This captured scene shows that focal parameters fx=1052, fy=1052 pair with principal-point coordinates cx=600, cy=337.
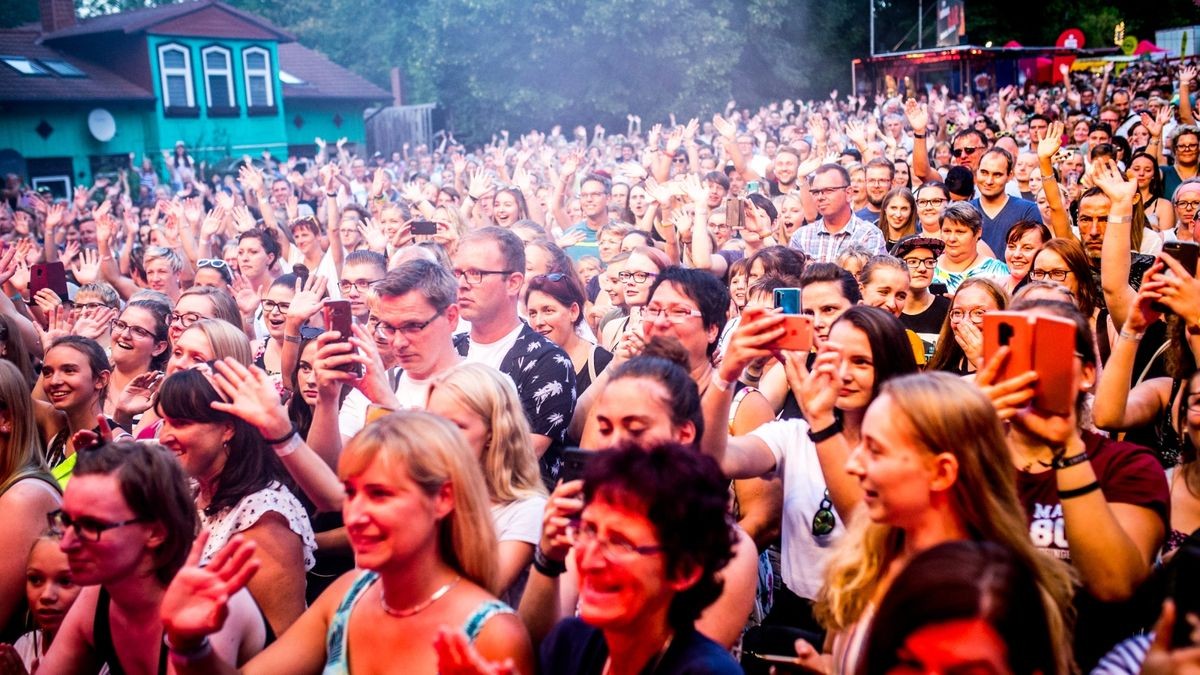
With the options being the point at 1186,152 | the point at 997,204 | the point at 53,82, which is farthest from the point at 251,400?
the point at 53,82

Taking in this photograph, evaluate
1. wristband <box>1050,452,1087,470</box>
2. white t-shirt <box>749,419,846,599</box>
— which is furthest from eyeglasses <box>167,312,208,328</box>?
wristband <box>1050,452,1087,470</box>

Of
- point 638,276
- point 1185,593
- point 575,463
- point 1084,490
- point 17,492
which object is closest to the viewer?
point 1185,593

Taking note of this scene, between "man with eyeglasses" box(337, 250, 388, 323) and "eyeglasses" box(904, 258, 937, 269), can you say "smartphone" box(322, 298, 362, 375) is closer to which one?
"man with eyeglasses" box(337, 250, 388, 323)

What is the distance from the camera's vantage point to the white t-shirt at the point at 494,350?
441 centimetres

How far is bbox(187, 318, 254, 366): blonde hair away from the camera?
14.3 feet

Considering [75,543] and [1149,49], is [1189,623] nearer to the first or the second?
[75,543]

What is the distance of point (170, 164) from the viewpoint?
18.7 metres

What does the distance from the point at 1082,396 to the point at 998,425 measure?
0.72 metres

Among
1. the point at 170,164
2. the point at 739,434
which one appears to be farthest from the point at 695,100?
the point at 739,434

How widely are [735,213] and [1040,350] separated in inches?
196

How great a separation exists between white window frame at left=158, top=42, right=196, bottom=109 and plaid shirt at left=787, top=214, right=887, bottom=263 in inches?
946

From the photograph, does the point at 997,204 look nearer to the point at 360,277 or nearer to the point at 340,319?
the point at 360,277

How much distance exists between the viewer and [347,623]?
103 inches

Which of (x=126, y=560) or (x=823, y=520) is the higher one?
(x=126, y=560)
